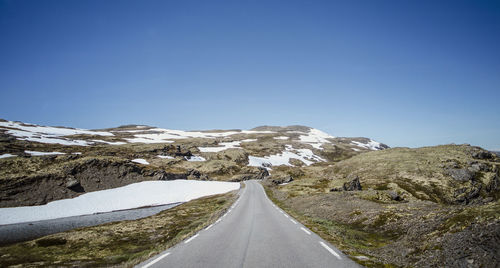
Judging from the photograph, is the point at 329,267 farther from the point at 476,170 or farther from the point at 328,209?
the point at 476,170

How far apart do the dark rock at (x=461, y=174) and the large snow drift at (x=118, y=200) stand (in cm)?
5980

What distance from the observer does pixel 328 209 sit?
25.3m

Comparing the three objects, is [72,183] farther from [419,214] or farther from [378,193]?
[419,214]

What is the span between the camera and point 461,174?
54688 millimetres

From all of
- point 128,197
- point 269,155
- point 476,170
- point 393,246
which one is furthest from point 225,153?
point 393,246

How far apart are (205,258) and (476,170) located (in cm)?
7387

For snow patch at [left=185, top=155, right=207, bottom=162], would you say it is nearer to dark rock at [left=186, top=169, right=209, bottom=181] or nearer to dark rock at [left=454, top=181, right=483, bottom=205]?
dark rock at [left=186, top=169, right=209, bottom=181]

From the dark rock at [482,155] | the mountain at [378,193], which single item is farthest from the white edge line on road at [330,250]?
the dark rock at [482,155]

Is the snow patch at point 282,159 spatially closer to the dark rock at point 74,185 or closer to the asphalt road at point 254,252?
the dark rock at point 74,185

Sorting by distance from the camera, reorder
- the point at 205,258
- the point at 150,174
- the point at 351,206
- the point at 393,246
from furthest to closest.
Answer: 1. the point at 150,174
2. the point at 351,206
3. the point at 393,246
4. the point at 205,258

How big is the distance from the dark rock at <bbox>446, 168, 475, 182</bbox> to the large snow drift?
59.8 meters

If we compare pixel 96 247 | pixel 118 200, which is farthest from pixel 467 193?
pixel 118 200

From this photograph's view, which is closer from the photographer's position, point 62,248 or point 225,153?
point 62,248

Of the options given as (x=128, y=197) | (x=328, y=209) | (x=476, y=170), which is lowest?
(x=128, y=197)
